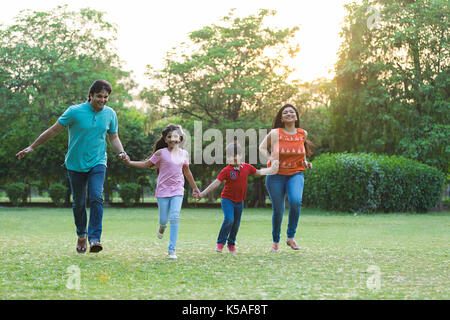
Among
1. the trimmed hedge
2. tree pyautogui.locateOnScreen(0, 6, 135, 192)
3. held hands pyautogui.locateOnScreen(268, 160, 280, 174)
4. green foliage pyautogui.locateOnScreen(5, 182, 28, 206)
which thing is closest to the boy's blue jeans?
held hands pyautogui.locateOnScreen(268, 160, 280, 174)

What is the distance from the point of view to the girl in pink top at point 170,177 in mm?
7254

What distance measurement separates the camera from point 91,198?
689 cm

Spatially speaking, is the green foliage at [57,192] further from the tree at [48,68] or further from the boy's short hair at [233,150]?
the boy's short hair at [233,150]

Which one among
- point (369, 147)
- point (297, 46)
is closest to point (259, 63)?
point (297, 46)

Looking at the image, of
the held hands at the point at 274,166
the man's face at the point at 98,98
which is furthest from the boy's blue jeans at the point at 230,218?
the man's face at the point at 98,98

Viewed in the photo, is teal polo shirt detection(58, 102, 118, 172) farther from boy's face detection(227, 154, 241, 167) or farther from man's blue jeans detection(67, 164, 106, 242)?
boy's face detection(227, 154, 241, 167)

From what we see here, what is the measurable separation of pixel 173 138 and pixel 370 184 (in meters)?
17.9

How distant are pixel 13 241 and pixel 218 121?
23.5m

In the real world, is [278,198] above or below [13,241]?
above

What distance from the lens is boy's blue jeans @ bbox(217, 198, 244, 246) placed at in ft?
25.8

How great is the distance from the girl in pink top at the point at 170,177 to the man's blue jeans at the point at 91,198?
0.52m

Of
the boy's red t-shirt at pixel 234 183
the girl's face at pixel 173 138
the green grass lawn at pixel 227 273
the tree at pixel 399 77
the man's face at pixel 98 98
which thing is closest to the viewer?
the green grass lawn at pixel 227 273

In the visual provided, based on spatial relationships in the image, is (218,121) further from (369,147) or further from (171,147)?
(171,147)
